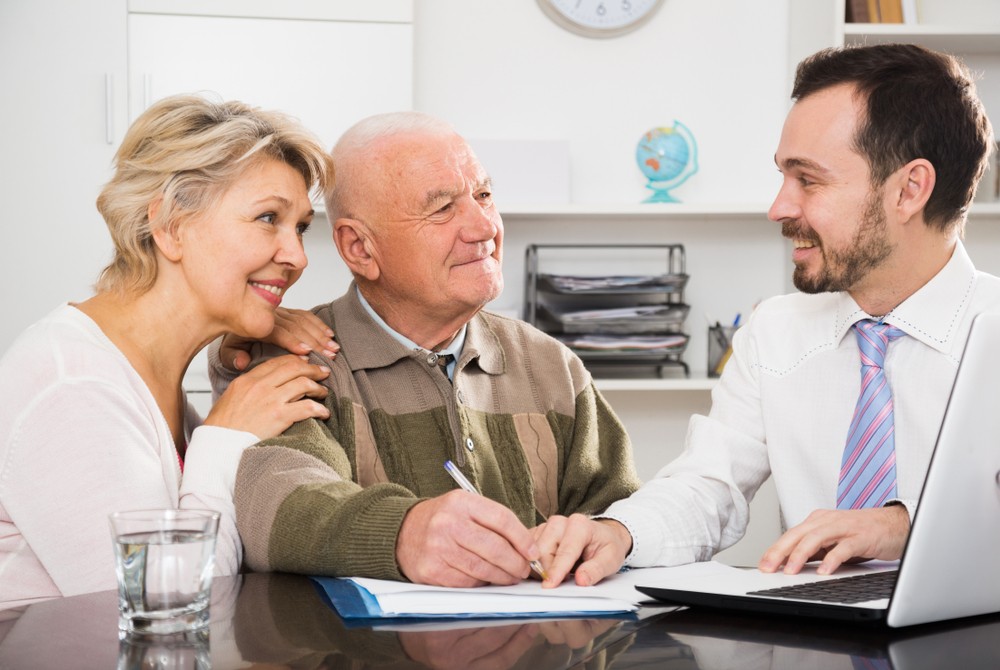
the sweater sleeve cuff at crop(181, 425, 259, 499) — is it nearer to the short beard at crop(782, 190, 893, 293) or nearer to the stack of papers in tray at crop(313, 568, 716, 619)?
the stack of papers in tray at crop(313, 568, 716, 619)

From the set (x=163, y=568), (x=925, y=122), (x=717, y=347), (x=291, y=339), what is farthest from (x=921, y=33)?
(x=163, y=568)

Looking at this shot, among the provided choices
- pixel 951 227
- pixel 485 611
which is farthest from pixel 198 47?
pixel 485 611

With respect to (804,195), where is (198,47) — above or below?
above

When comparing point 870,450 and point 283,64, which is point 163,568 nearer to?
point 870,450

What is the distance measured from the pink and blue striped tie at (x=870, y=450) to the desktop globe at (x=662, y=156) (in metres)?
1.85

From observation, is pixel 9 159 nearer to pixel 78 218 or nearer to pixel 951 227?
pixel 78 218

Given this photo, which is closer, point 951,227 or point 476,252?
point 951,227

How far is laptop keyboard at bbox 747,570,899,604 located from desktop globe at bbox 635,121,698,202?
7.59ft

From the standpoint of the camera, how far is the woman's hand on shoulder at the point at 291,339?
1.71 meters

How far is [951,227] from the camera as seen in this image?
166cm

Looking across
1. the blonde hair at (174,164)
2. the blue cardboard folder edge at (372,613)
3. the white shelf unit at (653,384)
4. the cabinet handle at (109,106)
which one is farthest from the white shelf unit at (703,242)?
the blue cardboard folder edge at (372,613)

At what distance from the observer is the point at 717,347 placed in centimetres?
335

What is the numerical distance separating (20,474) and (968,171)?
1.43 m

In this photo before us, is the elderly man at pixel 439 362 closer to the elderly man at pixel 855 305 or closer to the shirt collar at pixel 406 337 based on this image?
the shirt collar at pixel 406 337
